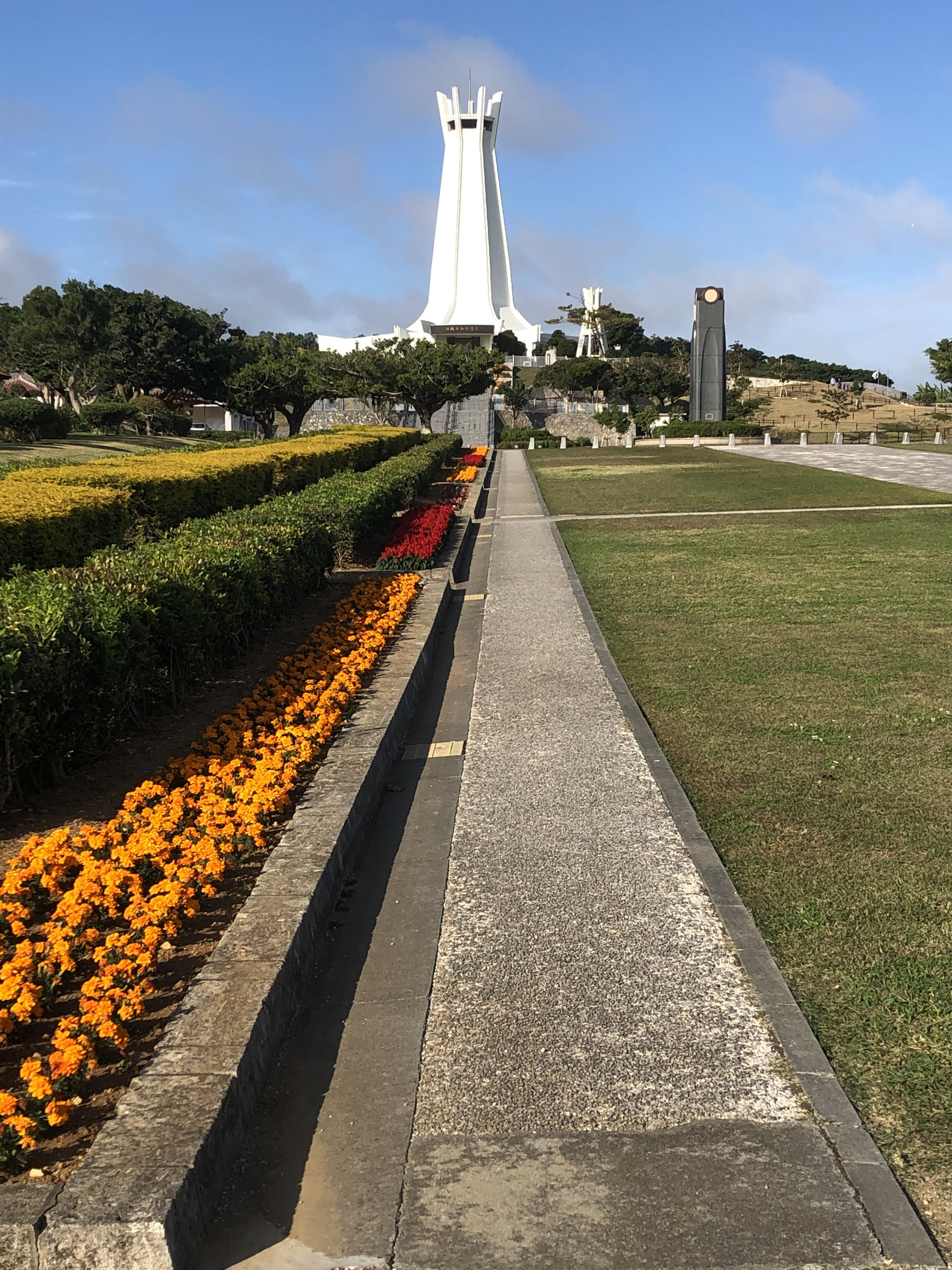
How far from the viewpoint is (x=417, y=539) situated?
12.4 meters

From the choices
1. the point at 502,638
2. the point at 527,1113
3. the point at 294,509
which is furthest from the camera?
the point at 294,509

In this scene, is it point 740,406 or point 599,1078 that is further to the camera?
point 740,406

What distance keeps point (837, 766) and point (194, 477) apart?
8462mm

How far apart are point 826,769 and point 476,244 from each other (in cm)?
9998

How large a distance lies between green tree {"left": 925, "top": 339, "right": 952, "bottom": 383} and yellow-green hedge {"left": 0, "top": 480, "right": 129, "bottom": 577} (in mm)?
76349

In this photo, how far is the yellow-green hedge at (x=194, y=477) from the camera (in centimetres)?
1026

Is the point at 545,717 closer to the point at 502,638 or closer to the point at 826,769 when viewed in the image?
the point at 826,769

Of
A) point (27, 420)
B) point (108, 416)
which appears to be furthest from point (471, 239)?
point (27, 420)

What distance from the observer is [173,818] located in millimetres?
4293

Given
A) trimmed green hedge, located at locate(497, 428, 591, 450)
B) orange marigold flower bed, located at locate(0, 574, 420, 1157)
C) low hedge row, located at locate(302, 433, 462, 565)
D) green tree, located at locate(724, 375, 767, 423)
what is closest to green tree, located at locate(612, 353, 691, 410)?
green tree, located at locate(724, 375, 767, 423)

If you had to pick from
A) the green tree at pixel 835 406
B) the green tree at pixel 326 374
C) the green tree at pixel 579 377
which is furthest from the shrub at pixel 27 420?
the green tree at pixel 579 377

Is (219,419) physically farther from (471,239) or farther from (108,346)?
(471,239)

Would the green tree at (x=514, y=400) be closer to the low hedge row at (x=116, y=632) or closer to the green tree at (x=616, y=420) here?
the green tree at (x=616, y=420)

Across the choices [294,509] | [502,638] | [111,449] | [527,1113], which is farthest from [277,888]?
[111,449]
